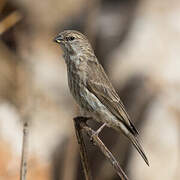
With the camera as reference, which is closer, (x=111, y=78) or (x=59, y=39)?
(x=59, y=39)

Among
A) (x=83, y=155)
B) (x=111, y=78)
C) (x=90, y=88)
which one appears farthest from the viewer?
(x=111, y=78)

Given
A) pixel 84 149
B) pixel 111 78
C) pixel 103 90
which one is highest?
pixel 84 149

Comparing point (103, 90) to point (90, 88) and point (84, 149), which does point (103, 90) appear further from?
point (84, 149)

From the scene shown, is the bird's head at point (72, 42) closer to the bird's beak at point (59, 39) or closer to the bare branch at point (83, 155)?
the bird's beak at point (59, 39)

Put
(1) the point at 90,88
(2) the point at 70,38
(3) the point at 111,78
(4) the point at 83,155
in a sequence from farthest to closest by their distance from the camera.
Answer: (3) the point at 111,78, (2) the point at 70,38, (1) the point at 90,88, (4) the point at 83,155

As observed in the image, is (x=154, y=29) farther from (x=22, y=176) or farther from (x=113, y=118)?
(x=22, y=176)

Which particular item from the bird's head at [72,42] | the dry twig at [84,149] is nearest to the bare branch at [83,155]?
the dry twig at [84,149]

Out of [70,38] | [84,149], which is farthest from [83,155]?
[70,38]

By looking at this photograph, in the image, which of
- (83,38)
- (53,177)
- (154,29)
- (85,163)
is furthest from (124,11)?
(85,163)
